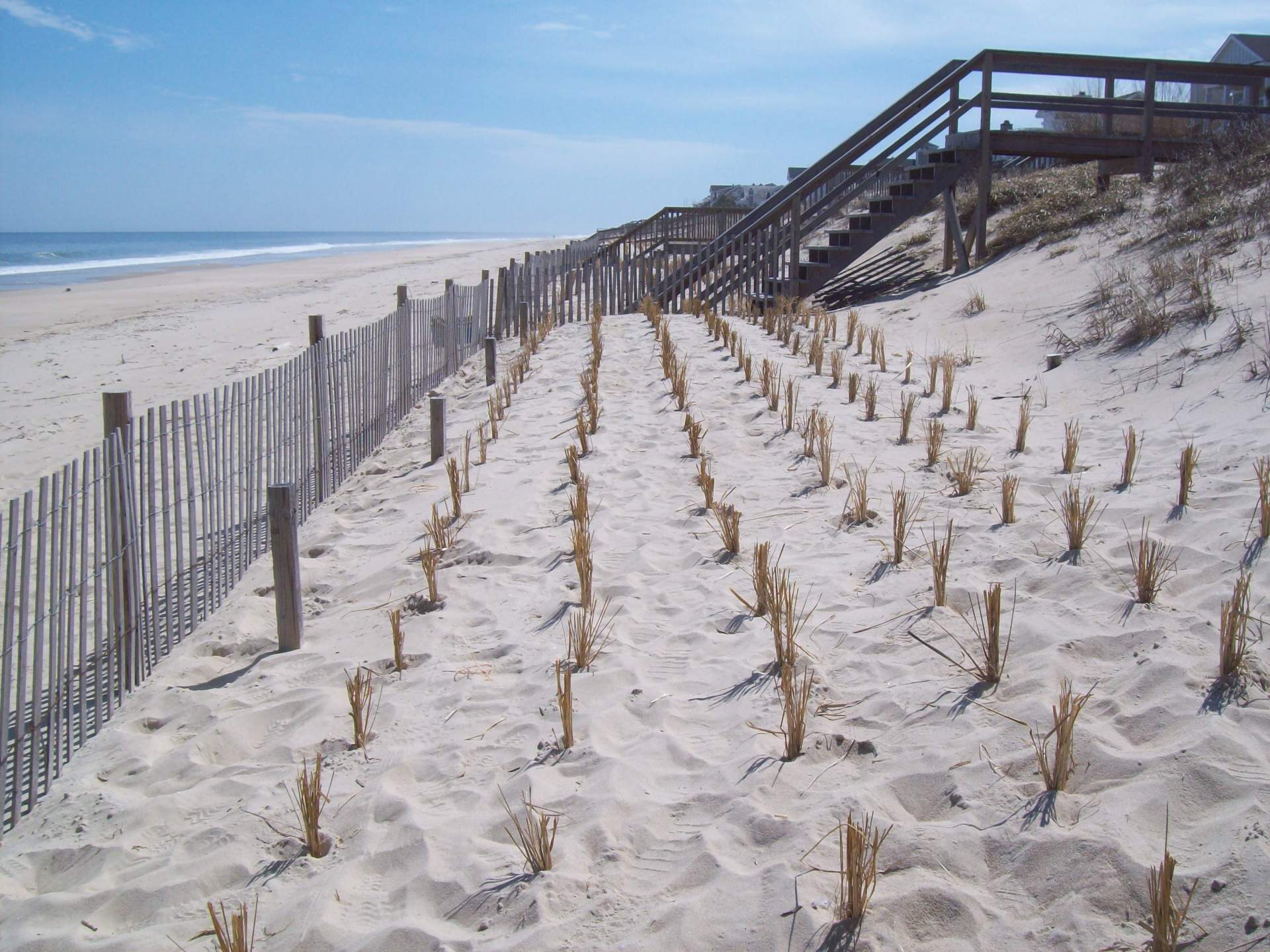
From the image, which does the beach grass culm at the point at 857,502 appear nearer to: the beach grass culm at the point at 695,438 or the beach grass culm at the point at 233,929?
the beach grass culm at the point at 695,438

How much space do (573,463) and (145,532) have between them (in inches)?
95.4

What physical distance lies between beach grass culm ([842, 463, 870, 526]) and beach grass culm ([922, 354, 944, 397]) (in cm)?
228

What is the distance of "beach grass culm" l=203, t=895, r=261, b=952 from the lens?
2133 millimetres

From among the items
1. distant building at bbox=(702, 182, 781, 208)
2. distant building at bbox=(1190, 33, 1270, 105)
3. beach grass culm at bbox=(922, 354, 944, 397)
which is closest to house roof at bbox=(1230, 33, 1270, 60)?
distant building at bbox=(1190, 33, 1270, 105)

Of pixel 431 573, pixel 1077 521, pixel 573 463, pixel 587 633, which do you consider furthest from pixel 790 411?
pixel 587 633

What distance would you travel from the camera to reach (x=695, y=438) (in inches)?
245

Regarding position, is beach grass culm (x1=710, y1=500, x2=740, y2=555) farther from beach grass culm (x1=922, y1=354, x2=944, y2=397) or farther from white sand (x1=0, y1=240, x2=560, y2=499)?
white sand (x1=0, y1=240, x2=560, y2=499)

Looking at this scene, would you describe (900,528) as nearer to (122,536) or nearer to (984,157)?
(122,536)

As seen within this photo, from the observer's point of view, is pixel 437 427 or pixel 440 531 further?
pixel 437 427

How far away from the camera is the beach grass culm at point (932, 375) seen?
7301 millimetres

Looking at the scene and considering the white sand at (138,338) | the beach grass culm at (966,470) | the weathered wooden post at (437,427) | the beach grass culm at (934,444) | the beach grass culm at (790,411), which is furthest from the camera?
the white sand at (138,338)

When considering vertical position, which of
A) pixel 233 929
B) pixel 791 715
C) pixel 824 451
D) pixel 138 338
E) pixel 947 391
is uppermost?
pixel 138 338

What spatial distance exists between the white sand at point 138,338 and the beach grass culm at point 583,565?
4880 millimetres

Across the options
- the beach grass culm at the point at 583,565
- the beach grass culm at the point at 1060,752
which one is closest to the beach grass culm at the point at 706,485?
the beach grass culm at the point at 583,565
